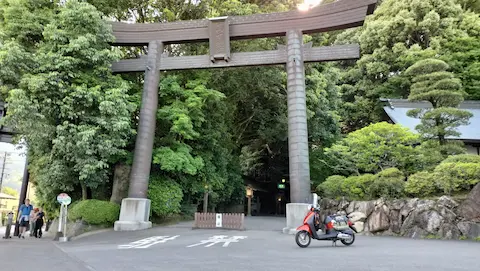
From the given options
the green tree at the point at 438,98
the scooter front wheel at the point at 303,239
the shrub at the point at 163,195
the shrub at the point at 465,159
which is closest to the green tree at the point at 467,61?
the green tree at the point at 438,98

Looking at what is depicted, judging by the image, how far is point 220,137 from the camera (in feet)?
60.3

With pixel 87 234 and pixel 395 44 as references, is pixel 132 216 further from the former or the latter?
pixel 395 44

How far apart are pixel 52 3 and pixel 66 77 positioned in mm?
5291

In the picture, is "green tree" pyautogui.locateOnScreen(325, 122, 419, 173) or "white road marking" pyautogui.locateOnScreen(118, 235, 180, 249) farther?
"green tree" pyautogui.locateOnScreen(325, 122, 419, 173)

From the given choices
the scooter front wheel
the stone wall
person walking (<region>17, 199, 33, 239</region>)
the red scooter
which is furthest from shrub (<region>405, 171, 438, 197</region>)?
person walking (<region>17, 199, 33, 239</region>)

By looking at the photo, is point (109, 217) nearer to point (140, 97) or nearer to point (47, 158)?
point (47, 158)

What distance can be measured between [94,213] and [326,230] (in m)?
9.68

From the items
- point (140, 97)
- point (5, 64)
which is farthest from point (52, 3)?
point (140, 97)

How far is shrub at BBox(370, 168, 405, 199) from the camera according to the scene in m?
12.7

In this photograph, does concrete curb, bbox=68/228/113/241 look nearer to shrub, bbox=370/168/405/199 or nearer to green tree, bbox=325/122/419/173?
green tree, bbox=325/122/419/173

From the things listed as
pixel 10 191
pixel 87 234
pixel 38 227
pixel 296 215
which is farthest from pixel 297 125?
pixel 10 191

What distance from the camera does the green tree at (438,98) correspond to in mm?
14070

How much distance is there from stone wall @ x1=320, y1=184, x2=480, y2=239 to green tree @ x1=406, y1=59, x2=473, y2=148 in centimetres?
404

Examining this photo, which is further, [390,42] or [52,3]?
[390,42]
